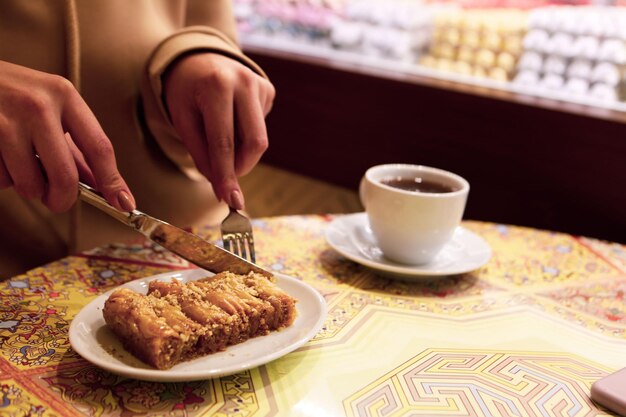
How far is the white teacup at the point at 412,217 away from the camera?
1.21 m

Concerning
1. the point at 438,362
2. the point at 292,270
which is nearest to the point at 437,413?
the point at 438,362

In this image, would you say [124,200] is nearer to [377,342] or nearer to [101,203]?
[101,203]

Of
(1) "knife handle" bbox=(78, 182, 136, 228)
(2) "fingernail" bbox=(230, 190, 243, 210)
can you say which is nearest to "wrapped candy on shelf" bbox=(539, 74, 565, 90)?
(2) "fingernail" bbox=(230, 190, 243, 210)

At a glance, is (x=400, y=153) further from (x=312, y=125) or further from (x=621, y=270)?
(x=621, y=270)

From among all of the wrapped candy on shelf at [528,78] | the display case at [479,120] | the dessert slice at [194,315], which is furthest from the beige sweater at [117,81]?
the wrapped candy on shelf at [528,78]

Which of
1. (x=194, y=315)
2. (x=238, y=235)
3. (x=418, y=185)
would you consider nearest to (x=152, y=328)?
(x=194, y=315)

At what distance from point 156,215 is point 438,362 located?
0.88m

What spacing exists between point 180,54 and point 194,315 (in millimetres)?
717

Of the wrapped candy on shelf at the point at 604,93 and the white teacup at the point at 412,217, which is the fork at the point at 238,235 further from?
the wrapped candy on shelf at the point at 604,93

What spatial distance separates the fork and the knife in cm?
9

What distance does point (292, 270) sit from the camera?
123cm

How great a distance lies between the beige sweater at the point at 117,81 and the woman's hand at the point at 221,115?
0.29ft

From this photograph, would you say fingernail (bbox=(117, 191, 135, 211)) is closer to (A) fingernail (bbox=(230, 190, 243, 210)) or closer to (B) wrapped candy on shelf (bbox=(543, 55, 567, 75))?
(A) fingernail (bbox=(230, 190, 243, 210))

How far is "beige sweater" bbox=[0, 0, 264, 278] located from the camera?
129 cm
